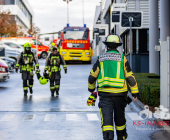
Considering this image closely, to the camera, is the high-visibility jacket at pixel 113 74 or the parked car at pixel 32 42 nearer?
the high-visibility jacket at pixel 113 74

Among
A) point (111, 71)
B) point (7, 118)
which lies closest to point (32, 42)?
point (7, 118)

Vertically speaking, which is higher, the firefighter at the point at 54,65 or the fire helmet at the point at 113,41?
the fire helmet at the point at 113,41

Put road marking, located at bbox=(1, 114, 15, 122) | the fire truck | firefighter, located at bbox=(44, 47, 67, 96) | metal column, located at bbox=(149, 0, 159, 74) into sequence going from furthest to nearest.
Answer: the fire truck → metal column, located at bbox=(149, 0, 159, 74) → firefighter, located at bbox=(44, 47, 67, 96) → road marking, located at bbox=(1, 114, 15, 122)

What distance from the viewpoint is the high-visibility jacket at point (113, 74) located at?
5883mm

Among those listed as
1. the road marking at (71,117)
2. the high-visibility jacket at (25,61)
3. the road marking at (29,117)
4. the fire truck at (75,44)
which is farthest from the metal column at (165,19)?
the fire truck at (75,44)

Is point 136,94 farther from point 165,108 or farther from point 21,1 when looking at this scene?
point 21,1

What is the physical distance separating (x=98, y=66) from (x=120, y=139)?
1121 millimetres

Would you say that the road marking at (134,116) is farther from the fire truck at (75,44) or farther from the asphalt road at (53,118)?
the fire truck at (75,44)

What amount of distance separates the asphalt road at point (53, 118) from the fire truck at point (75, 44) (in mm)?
19350

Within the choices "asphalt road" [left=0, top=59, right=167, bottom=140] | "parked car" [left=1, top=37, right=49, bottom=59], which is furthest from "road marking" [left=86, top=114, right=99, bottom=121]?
"parked car" [left=1, top=37, right=49, bottom=59]

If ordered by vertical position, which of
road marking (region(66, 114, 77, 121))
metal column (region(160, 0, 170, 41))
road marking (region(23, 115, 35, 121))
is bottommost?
road marking (region(66, 114, 77, 121))

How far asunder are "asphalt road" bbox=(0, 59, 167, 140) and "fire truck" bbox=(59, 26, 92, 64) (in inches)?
762

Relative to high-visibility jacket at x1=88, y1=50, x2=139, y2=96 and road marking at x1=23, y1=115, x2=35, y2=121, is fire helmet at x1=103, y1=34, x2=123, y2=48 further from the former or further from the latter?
road marking at x1=23, y1=115, x2=35, y2=121

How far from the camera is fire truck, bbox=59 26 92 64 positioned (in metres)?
34.5
